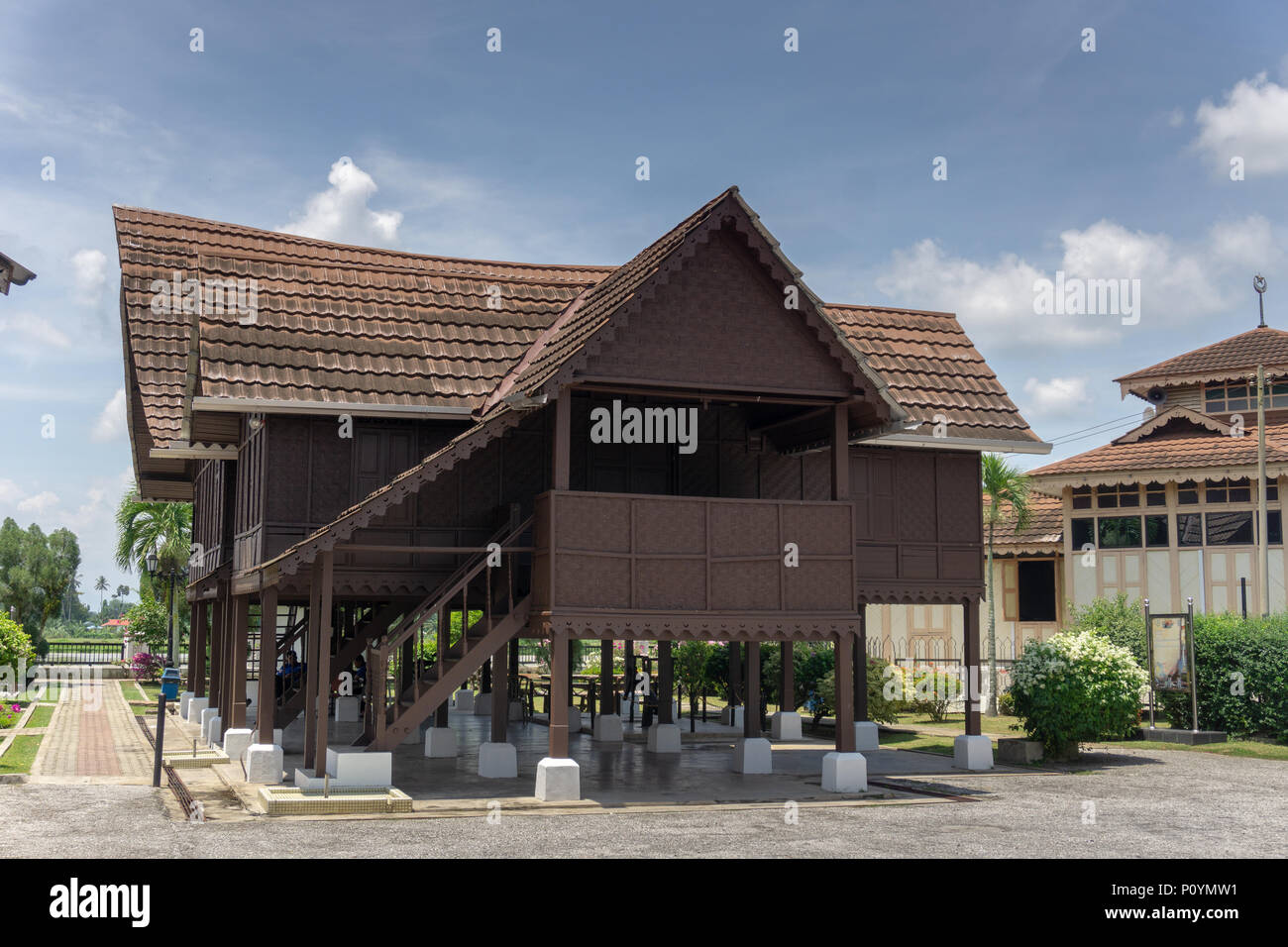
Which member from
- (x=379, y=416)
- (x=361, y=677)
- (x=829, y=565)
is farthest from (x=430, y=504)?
(x=361, y=677)

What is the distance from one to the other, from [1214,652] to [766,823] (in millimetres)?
13408

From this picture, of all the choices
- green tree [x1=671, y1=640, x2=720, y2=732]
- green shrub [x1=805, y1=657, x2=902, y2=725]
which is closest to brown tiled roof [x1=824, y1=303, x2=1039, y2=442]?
green shrub [x1=805, y1=657, x2=902, y2=725]

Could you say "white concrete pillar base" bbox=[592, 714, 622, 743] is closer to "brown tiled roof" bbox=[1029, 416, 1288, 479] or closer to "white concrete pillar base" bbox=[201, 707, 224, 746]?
"white concrete pillar base" bbox=[201, 707, 224, 746]

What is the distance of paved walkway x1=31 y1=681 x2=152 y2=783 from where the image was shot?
1725 cm

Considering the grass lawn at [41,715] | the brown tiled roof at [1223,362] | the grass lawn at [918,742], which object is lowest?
the grass lawn at [918,742]

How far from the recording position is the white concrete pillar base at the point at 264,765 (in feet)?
53.6

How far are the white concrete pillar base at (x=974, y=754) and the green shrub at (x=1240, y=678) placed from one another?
620 centimetres

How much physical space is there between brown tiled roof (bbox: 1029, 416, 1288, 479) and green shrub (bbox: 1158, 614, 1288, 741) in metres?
10.8

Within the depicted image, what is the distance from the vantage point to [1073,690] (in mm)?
19578

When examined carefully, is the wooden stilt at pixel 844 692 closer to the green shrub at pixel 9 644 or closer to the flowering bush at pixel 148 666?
the green shrub at pixel 9 644

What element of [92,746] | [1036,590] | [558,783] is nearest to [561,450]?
[558,783]

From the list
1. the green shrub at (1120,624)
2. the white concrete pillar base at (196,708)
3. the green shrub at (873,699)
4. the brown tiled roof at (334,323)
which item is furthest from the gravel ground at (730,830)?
the white concrete pillar base at (196,708)

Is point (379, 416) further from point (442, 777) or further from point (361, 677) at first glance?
point (361, 677)

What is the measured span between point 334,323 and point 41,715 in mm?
15209
